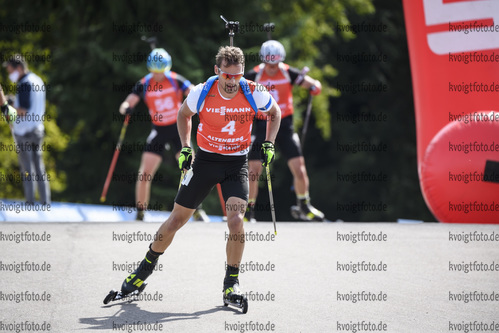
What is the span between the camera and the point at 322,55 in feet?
98.8

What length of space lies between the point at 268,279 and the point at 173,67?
12.6 metres

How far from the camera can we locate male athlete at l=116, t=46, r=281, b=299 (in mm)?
7293

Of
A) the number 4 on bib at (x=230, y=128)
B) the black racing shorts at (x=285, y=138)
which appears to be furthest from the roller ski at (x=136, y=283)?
the black racing shorts at (x=285, y=138)

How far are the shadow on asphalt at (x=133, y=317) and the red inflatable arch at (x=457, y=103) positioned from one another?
5342mm

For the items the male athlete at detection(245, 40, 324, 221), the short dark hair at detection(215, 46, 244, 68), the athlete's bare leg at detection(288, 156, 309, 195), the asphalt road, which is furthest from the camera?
the athlete's bare leg at detection(288, 156, 309, 195)

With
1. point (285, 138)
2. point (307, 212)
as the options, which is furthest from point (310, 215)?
point (285, 138)

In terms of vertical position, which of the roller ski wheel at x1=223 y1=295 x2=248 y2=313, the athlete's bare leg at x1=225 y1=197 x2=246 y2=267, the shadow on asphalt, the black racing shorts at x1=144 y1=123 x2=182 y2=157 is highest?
the athlete's bare leg at x1=225 y1=197 x2=246 y2=267

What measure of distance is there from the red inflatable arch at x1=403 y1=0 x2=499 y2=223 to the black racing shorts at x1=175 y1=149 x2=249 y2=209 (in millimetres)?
4993

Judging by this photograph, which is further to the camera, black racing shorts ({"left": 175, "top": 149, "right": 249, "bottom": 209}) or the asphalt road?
black racing shorts ({"left": 175, "top": 149, "right": 249, "bottom": 209})

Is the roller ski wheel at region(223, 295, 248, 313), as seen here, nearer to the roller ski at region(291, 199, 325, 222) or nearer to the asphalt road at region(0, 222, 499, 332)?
the asphalt road at region(0, 222, 499, 332)

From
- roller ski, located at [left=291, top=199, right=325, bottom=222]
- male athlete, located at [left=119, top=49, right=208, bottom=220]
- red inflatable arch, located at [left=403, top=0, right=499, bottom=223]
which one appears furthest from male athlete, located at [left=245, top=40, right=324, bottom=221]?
red inflatable arch, located at [left=403, top=0, right=499, bottom=223]

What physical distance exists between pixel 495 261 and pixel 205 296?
3.31m

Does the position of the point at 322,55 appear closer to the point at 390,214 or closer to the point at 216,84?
the point at 390,214

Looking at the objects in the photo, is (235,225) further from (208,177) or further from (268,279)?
(268,279)
